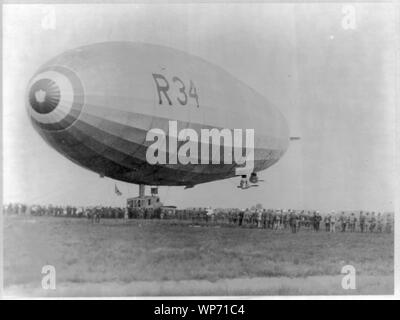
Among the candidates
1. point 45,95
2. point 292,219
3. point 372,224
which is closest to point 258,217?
point 292,219

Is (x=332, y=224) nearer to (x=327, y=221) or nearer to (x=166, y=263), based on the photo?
(x=327, y=221)

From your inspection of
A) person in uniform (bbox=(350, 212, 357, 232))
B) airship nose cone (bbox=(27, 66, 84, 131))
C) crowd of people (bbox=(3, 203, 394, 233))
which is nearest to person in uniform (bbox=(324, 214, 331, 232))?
crowd of people (bbox=(3, 203, 394, 233))

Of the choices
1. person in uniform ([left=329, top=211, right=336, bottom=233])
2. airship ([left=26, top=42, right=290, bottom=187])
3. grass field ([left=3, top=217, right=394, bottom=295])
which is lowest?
grass field ([left=3, top=217, right=394, bottom=295])

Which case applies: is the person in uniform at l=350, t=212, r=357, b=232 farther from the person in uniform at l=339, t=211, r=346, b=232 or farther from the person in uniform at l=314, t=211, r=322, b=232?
the person in uniform at l=314, t=211, r=322, b=232

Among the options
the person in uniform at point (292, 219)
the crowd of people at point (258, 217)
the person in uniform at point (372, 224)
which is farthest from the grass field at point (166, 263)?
the person in uniform at point (292, 219)

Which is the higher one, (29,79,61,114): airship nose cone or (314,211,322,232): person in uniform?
(29,79,61,114): airship nose cone
